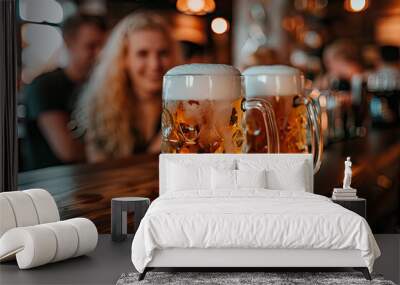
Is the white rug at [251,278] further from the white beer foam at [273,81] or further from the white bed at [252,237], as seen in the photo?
the white beer foam at [273,81]

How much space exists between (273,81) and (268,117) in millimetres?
275

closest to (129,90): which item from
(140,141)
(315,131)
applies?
(140,141)

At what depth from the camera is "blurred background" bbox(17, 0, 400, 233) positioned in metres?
6.55

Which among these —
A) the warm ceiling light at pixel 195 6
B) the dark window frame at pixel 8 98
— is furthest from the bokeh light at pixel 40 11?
the warm ceiling light at pixel 195 6

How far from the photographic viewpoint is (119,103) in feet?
21.9

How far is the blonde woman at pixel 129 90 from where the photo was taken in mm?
6613

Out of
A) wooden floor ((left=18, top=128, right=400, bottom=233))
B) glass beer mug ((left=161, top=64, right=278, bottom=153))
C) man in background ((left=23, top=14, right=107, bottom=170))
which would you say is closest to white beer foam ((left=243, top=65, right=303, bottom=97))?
glass beer mug ((left=161, top=64, right=278, bottom=153))

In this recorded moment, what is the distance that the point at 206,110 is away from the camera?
5703mm

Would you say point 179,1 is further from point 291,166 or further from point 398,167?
point 398,167

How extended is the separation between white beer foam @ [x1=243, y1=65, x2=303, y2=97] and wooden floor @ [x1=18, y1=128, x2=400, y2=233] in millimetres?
935

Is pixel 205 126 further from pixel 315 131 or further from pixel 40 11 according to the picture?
pixel 40 11

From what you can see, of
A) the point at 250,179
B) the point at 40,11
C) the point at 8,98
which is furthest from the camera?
the point at 40,11

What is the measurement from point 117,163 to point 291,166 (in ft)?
4.72

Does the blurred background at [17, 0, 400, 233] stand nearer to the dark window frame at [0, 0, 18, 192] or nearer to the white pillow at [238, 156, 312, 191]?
the dark window frame at [0, 0, 18, 192]
